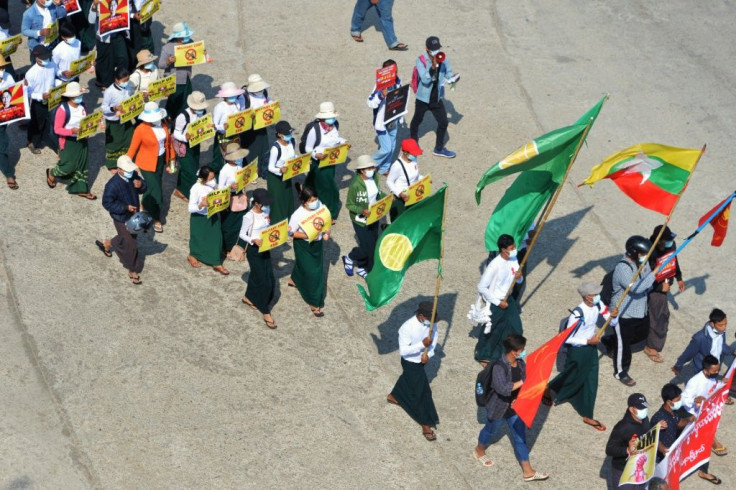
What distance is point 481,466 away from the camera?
40.6 feet

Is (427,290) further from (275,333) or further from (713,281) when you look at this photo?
(713,281)

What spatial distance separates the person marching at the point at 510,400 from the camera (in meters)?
11.7

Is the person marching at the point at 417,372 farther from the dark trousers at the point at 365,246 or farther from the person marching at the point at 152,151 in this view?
the person marching at the point at 152,151

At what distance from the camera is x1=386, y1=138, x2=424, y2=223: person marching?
14461 mm

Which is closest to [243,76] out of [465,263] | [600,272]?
[465,263]

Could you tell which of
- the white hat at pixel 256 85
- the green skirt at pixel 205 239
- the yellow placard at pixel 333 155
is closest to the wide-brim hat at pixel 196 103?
the white hat at pixel 256 85

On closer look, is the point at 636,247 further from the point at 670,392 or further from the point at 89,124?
the point at 89,124

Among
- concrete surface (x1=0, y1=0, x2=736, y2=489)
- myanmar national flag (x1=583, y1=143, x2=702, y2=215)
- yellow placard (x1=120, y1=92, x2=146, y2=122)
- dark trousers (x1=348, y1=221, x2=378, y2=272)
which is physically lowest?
concrete surface (x1=0, y1=0, x2=736, y2=489)

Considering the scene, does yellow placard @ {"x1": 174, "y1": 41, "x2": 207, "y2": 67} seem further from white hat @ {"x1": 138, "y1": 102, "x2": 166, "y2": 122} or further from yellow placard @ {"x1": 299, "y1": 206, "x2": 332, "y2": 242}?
yellow placard @ {"x1": 299, "y1": 206, "x2": 332, "y2": 242}

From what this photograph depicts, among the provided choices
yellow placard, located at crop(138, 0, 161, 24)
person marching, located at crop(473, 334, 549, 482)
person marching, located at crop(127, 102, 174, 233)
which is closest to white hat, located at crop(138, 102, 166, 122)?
person marching, located at crop(127, 102, 174, 233)

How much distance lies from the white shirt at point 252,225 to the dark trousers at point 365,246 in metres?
1.46

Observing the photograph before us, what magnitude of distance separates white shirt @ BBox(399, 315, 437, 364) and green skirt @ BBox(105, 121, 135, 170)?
5550 millimetres

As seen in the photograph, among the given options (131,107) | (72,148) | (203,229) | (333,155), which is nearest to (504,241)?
(333,155)

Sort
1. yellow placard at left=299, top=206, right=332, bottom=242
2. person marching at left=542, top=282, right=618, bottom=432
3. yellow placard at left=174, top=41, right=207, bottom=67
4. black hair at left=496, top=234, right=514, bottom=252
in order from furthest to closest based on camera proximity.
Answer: yellow placard at left=174, top=41, right=207, bottom=67
yellow placard at left=299, top=206, right=332, bottom=242
black hair at left=496, top=234, right=514, bottom=252
person marching at left=542, top=282, right=618, bottom=432
